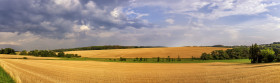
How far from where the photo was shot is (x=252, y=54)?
162 ft

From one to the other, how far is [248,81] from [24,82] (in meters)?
18.8

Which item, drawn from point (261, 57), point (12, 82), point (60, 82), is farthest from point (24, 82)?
point (261, 57)

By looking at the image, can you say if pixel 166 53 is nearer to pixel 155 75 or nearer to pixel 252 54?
pixel 252 54

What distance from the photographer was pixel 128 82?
1622 cm

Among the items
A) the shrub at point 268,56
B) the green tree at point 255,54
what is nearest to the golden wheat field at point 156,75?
the shrub at point 268,56

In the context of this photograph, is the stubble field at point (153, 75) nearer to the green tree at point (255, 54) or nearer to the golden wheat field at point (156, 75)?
the golden wheat field at point (156, 75)

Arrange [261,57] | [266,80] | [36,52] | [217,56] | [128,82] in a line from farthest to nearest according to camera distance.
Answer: [36,52], [217,56], [261,57], [128,82], [266,80]

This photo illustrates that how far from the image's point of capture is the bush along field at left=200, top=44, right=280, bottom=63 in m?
45.7

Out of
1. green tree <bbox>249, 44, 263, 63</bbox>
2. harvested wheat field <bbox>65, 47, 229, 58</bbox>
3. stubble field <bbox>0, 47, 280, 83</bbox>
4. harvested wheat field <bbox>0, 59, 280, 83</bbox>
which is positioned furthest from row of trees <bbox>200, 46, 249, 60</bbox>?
harvested wheat field <bbox>0, 59, 280, 83</bbox>

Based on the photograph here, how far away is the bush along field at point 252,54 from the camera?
45.7 m

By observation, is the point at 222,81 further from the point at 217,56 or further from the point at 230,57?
the point at 230,57

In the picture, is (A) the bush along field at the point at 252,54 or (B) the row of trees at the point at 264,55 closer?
(B) the row of trees at the point at 264,55

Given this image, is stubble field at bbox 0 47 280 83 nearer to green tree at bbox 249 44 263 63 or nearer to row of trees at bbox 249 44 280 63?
row of trees at bbox 249 44 280 63

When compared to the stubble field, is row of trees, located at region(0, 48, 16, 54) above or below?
above
